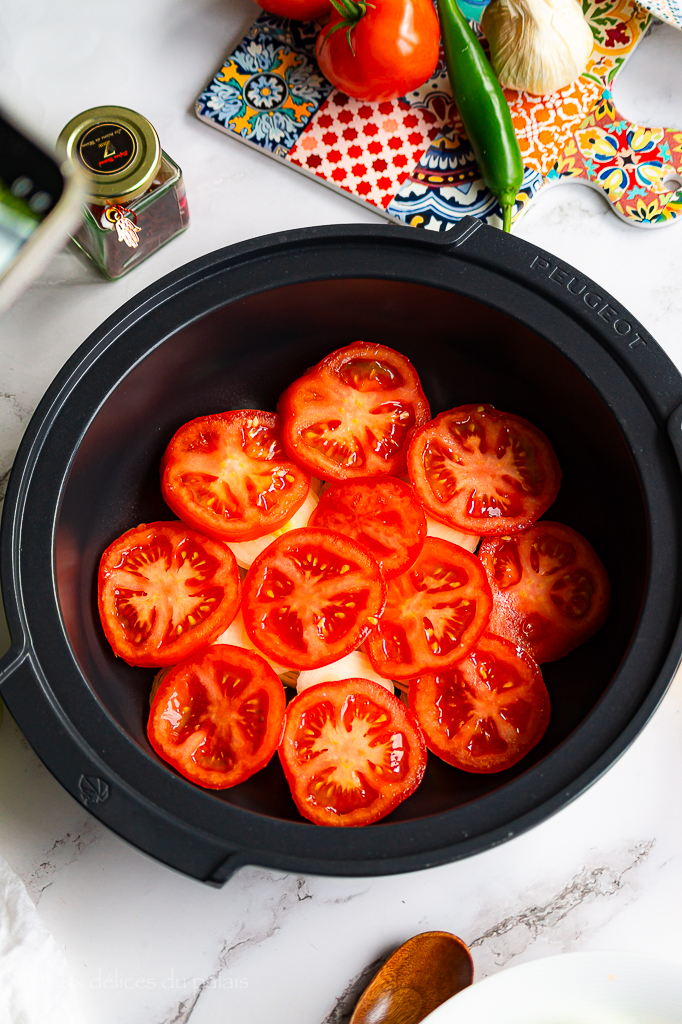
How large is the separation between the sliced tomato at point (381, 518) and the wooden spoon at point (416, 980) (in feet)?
1.62

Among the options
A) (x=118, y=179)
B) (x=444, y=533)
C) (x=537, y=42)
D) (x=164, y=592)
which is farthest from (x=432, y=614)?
(x=537, y=42)

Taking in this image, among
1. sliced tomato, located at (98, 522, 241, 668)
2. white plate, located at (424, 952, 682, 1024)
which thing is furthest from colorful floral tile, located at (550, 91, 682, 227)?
white plate, located at (424, 952, 682, 1024)

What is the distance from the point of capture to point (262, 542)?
1085mm

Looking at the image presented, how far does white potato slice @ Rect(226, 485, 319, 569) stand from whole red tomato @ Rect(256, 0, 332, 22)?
761mm

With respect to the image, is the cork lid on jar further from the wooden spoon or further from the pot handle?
the wooden spoon

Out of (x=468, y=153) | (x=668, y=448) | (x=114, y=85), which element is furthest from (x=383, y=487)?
(x=114, y=85)

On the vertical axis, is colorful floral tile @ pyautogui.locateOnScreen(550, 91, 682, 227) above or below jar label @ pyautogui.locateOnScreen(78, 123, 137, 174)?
above

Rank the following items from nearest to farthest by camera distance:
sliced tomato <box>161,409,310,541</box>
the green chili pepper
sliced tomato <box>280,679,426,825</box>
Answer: sliced tomato <box>280,679,426,825</box> < sliced tomato <box>161,409,310,541</box> < the green chili pepper

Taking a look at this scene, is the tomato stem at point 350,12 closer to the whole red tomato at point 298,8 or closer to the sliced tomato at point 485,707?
the whole red tomato at point 298,8

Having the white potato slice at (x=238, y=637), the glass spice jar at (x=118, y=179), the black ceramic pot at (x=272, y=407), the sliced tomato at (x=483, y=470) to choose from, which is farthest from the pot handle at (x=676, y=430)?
the glass spice jar at (x=118, y=179)

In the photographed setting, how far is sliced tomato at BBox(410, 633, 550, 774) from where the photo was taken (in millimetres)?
977

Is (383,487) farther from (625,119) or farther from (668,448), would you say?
(625,119)

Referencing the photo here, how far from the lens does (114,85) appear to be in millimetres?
1292

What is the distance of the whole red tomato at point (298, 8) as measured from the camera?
1182mm
